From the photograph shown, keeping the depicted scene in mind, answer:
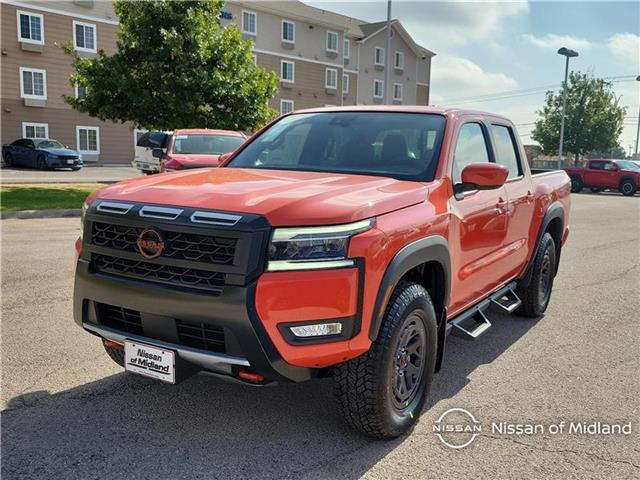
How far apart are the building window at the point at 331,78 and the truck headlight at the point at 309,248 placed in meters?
46.5

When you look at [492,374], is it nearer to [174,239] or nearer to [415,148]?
[415,148]

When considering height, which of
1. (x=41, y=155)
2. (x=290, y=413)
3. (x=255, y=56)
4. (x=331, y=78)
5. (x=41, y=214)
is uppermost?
(x=255, y=56)

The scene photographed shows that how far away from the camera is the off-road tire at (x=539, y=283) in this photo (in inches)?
222

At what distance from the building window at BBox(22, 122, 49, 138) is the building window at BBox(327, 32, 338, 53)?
892 inches

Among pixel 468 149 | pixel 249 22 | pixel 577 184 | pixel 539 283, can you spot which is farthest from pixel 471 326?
pixel 249 22

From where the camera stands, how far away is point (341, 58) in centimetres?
4838

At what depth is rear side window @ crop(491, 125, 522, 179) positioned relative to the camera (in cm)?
495

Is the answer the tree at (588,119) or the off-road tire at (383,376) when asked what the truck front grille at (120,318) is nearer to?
the off-road tire at (383,376)

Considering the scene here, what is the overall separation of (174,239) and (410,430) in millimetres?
1751

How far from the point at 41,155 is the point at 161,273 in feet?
91.1

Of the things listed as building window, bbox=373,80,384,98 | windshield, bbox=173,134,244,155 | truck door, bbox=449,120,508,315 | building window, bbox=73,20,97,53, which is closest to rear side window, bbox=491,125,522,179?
truck door, bbox=449,120,508,315

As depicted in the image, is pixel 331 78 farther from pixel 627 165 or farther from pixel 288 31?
pixel 627 165

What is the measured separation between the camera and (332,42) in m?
47.6

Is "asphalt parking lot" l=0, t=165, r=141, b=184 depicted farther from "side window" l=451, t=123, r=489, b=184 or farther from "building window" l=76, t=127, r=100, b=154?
"side window" l=451, t=123, r=489, b=184
